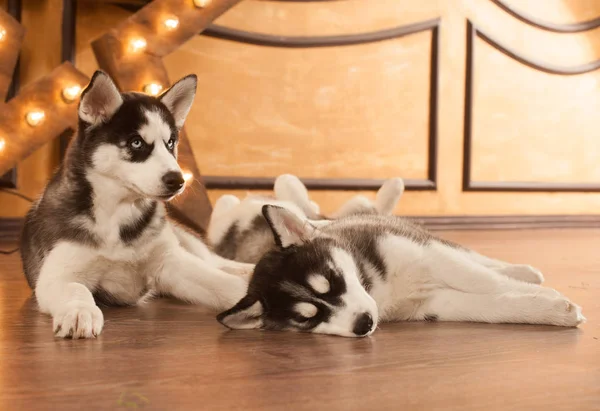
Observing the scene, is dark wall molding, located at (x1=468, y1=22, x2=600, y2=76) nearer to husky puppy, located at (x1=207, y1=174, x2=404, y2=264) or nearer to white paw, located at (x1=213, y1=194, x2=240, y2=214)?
husky puppy, located at (x1=207, y1=174, x2=404, y2=264)

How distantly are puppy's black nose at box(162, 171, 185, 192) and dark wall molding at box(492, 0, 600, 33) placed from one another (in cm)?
335

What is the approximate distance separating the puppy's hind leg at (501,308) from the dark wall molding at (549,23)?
126 inches

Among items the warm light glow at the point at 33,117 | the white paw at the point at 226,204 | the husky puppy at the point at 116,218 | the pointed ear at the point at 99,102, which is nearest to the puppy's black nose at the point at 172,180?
the husky puppy at the point at 116,218

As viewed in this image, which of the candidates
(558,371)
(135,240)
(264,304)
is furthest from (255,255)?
(558,371)

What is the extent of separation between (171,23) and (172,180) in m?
1.56

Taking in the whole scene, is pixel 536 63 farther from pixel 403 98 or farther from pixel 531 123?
pixel 403 98

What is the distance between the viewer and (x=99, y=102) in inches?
67.1

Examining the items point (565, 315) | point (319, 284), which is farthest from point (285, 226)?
point (565, 315)

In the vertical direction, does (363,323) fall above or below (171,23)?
below

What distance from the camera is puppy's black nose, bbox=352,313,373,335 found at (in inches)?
56.9

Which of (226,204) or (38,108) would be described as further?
(38,108)

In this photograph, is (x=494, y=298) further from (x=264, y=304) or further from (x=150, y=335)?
(x=150, y=335)

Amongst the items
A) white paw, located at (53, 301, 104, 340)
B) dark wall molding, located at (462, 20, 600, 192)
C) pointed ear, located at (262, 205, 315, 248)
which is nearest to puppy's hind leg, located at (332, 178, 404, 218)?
pointed ear, located at (262, 205, 315, 248)

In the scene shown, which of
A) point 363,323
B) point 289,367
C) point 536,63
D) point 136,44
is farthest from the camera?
point 536,63
